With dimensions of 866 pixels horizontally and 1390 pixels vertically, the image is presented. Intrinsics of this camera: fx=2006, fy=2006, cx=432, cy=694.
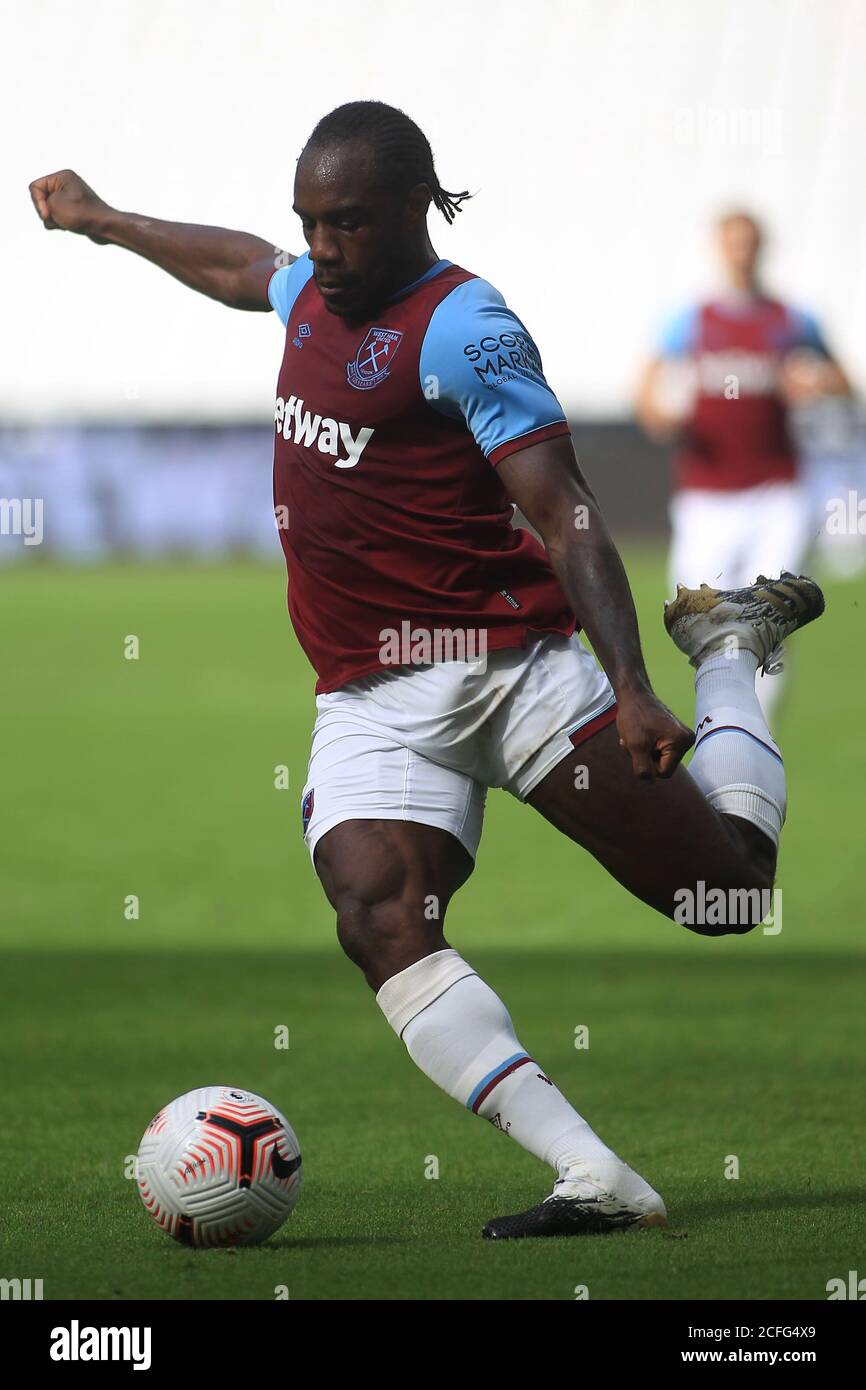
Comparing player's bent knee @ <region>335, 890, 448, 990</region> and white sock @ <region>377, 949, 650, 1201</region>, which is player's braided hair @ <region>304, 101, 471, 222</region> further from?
white sock @ <region>377, 949, 650, 1201</region>

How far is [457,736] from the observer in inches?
179

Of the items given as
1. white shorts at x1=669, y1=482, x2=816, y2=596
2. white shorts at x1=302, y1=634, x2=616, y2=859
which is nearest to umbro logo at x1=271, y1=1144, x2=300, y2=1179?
white shorts at x1=302, y1=634, x2=616, y2=859

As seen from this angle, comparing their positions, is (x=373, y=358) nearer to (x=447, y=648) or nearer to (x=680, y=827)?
(x=447, y=648)

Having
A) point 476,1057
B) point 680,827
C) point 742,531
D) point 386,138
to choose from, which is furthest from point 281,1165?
point 742,531

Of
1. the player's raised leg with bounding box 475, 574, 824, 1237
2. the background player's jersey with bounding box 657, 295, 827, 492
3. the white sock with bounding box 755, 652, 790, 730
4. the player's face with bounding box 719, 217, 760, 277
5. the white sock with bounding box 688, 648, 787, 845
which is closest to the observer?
the player's raised leg with bounding box 475, 574, 824, 1237

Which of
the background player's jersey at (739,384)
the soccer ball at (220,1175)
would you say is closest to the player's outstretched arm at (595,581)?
the soccer ball at (220,1175)

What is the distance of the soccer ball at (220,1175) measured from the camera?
14.0ft

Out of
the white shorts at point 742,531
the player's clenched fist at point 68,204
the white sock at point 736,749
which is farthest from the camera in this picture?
the white shorts at point 742,531

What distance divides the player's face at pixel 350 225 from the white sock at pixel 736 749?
53.6 inches

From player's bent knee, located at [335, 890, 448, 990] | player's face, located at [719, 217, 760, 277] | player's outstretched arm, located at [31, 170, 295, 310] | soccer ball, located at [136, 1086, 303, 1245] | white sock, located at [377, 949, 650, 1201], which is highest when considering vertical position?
player's face, located at [719, 217, 760, 277]

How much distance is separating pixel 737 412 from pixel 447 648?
7264mm

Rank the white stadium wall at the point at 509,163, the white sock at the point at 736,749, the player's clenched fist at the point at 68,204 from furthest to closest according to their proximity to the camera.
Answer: the white stadium wall at the point at 509,163, the player's clenched fist at the point at 68,204, the white sock at the point at 736,749

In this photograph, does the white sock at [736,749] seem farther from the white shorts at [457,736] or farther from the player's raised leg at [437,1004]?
the player's raised leg at [437,1004]

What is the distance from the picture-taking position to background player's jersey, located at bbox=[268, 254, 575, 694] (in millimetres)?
4414
